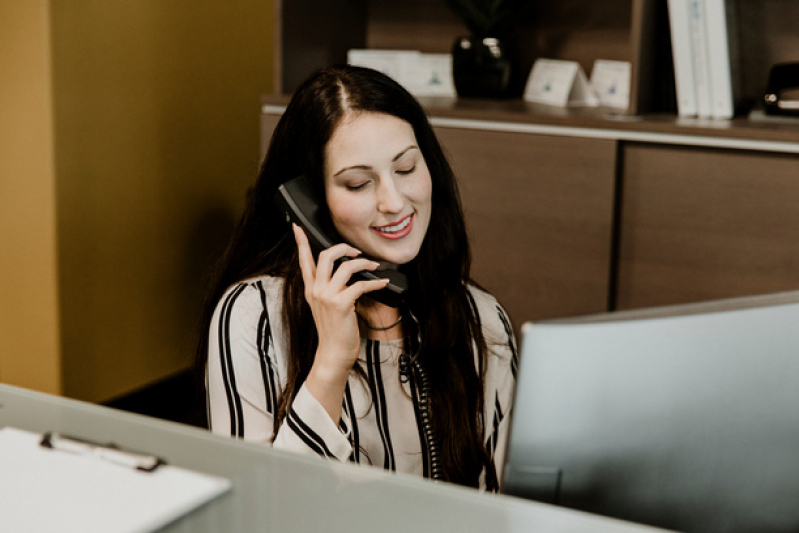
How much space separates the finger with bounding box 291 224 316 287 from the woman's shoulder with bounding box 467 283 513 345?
0.94ft

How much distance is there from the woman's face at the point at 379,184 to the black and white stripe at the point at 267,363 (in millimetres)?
182

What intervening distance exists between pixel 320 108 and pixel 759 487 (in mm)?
811

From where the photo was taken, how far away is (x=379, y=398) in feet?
4.31

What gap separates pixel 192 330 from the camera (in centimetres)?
304

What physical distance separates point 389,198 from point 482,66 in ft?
4.24

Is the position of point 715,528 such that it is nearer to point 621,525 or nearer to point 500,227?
point 621,525

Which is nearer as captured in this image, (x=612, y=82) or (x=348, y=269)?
(x=348, y=269)

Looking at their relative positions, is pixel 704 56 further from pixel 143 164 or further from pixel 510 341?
pixel 143 164

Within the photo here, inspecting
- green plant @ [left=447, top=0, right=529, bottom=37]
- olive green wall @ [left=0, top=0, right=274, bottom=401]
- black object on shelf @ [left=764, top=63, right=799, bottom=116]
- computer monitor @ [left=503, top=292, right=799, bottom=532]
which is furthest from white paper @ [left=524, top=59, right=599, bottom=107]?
computer monitor @ [left=503, top=292, right=799, bottom=532]

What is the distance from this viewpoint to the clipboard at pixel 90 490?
26.8 inches

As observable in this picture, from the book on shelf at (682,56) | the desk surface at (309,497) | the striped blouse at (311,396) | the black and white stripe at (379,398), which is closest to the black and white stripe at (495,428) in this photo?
the striped blouse at (311,396)

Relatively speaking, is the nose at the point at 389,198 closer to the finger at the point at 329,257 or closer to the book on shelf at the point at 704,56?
the finger at the point at 329,257

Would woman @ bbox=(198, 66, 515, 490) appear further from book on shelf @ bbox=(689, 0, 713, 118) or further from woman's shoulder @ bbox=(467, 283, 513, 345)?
book on shelf @ bbox=(689, 0, 713, 118)

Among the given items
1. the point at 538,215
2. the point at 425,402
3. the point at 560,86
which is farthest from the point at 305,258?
the point at 560,86
